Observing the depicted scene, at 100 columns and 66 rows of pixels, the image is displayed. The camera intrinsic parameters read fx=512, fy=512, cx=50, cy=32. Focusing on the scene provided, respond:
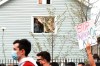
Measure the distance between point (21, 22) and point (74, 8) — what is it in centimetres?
379

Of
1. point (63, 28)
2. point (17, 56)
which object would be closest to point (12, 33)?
point (63, 28)

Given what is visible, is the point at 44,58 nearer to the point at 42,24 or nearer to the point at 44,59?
the point at 44,59

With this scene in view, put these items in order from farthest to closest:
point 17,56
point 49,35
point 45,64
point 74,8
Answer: point 74,8 → point 49,35 → point 45,64 → point 17,56

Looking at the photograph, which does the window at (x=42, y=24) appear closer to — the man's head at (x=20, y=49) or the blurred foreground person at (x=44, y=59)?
the blurred foreground person at (x=44, y=59)

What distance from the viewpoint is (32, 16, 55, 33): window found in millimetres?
29013

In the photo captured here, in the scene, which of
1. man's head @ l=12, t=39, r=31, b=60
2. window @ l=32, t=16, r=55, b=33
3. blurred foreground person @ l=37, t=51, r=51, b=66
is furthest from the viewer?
window @ l=32, t=16, r=55, b=33

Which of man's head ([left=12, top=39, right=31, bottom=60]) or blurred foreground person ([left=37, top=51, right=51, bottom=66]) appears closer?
man's head ([left=12, top=39, right=31, bottom=60])

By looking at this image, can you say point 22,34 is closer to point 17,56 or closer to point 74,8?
point 74,8

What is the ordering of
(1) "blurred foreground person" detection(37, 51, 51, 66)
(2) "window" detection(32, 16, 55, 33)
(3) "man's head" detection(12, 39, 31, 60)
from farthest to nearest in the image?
(2) "window" detection(32, 16, 55, 33) < (1) "blurred foreground person" detection(37, 51, 51, 66) < (3) "man's head" detection(12, 39, 31, 60)

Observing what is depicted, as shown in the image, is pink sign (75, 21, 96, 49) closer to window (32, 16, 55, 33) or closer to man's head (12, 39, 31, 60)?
man's head (12, 39, 31, 60)

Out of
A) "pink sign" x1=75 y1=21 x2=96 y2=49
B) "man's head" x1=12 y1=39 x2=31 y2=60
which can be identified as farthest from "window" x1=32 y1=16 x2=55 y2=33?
"man's head" x1=12 y1=39 x2=31 y2=60

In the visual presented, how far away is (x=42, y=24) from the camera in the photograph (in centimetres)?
3125

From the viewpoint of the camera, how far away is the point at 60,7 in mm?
33312

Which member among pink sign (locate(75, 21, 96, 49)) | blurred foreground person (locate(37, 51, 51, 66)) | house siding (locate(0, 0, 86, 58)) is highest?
pink sign (locate(75, 21, 96, 49))
